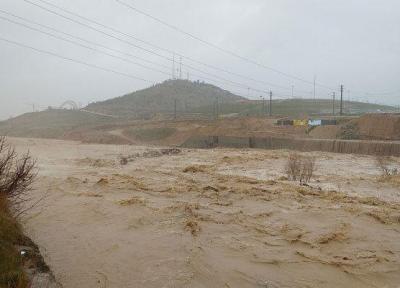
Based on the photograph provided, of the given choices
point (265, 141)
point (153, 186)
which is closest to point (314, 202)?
point (153, 186)

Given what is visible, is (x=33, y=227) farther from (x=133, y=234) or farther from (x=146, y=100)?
(x=146, y=100)

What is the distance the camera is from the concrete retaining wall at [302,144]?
27906 mm

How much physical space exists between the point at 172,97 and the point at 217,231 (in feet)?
375

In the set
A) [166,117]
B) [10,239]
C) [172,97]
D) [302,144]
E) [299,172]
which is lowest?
[10,239]

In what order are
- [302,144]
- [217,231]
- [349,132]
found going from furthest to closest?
[349,132], [302,144], [217,231]

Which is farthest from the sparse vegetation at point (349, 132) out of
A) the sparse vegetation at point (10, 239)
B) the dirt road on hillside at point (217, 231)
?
the sparse vegetation at point (10, 239)

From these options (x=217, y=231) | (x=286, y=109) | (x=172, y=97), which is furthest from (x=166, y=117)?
(x=217, y=231)

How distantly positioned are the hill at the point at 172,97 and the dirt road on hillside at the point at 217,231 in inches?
3589

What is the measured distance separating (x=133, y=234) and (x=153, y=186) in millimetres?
6293

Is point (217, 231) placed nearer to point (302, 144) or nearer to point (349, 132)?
point (302, 144)

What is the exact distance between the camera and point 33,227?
32.5ft

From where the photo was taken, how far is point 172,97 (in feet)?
405

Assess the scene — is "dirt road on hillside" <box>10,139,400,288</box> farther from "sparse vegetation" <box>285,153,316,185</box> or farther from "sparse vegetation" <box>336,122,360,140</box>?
"sparse vegetation" <box>336,122,360,140</box>

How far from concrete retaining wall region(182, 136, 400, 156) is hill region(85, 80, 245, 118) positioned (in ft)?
224
